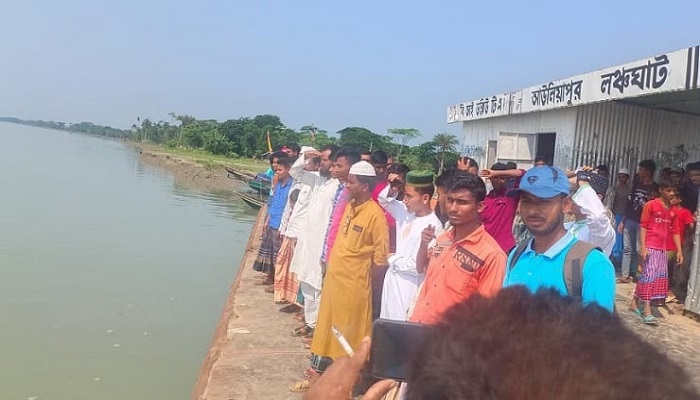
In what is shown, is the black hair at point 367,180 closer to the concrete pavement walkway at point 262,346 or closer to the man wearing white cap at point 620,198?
the concrete pavement walkway at point 262,346

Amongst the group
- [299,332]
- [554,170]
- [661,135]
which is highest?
[661,135]

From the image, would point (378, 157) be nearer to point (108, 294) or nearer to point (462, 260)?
point (462, 260)

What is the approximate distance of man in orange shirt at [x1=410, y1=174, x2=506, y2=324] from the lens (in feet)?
A: 8.14

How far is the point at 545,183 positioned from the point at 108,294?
8.00m

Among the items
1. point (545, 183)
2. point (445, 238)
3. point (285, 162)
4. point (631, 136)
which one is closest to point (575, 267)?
point (545, 183)

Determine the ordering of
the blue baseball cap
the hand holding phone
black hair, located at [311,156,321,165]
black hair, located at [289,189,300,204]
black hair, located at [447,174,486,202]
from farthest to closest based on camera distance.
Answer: black hair, located at [289,189,300,204] < black hair, located at [311,156,321,165] < black hair, located at [447,174,486,202] < the blue baseball cap < the hand holding phone

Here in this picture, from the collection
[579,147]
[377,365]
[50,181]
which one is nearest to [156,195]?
[50,181]

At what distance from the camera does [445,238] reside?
293 centimetres

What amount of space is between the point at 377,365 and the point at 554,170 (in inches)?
59.0

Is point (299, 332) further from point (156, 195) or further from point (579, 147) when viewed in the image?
point (156, 195)

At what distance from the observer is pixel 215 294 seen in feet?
30.5

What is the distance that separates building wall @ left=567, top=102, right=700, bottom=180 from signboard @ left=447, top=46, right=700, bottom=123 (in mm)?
427

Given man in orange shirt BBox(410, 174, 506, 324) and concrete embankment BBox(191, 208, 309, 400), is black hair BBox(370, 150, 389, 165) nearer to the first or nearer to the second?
concrete embankment BBox(191, 208, 309, 400)

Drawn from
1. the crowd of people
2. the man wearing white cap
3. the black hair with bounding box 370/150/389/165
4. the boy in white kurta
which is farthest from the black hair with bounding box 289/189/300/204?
the man wearing white cap
